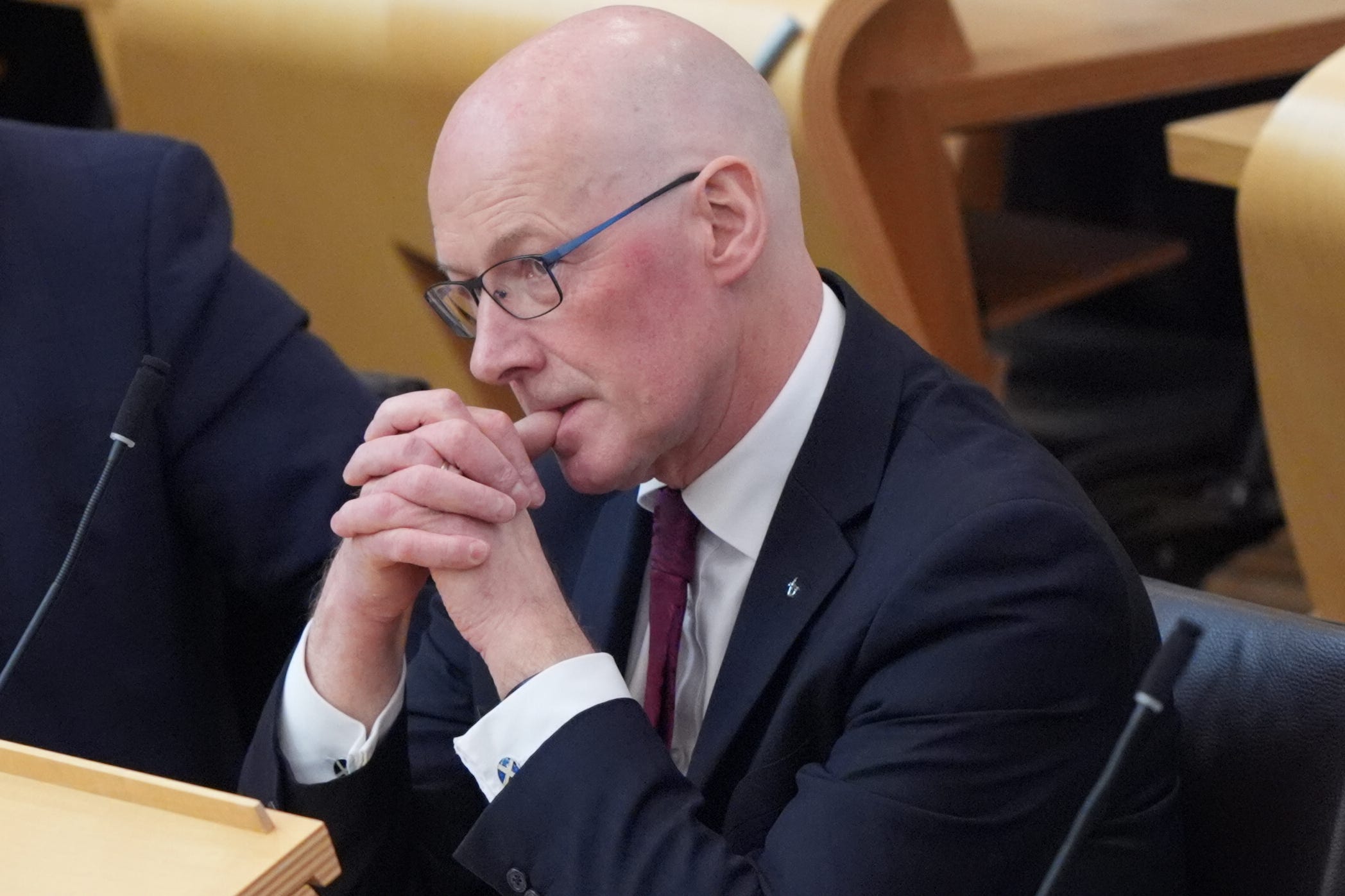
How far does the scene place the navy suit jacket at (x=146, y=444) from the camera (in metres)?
1.54

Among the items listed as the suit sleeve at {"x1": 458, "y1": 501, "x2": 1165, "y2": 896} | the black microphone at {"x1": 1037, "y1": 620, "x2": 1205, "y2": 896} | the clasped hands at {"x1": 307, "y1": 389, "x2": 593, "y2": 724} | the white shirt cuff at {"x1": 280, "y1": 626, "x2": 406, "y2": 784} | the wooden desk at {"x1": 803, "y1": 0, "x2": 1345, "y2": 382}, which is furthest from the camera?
the wooden desk at {"x1": 803, "y1": 0, "x2": 1345, "y2": 382}

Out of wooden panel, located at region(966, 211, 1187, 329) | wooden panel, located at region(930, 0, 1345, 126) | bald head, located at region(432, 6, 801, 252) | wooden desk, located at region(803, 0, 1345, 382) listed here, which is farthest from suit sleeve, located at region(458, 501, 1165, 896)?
wooden panel, located at region(966, 211, 1187, 329)

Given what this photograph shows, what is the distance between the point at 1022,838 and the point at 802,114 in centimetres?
124

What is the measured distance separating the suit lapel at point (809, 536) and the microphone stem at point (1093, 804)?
15.1 inches

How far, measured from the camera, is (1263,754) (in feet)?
4.10

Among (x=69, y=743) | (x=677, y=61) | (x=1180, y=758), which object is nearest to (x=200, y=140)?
(x=69, y=743)

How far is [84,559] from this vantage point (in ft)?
5.06

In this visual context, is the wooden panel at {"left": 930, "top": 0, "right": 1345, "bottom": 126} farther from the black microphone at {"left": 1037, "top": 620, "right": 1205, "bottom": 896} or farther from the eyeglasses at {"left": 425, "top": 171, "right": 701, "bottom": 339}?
the black microphone at {"left": 1037, "top": 620, "right": 1205, "bottom": 896}

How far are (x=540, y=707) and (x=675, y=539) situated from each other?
23 centimetres

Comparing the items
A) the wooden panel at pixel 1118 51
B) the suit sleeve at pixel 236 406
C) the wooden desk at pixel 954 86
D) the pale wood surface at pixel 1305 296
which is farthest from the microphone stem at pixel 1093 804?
the wooden panel at pixel 1118 51

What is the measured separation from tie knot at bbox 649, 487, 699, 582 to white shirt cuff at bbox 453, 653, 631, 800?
17 cm

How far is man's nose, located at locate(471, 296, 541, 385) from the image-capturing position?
4.23 ft

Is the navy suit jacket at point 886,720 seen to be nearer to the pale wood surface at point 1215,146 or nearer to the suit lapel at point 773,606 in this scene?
the suit lapel at point 773,606

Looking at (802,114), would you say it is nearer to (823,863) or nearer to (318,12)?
(318,12)
